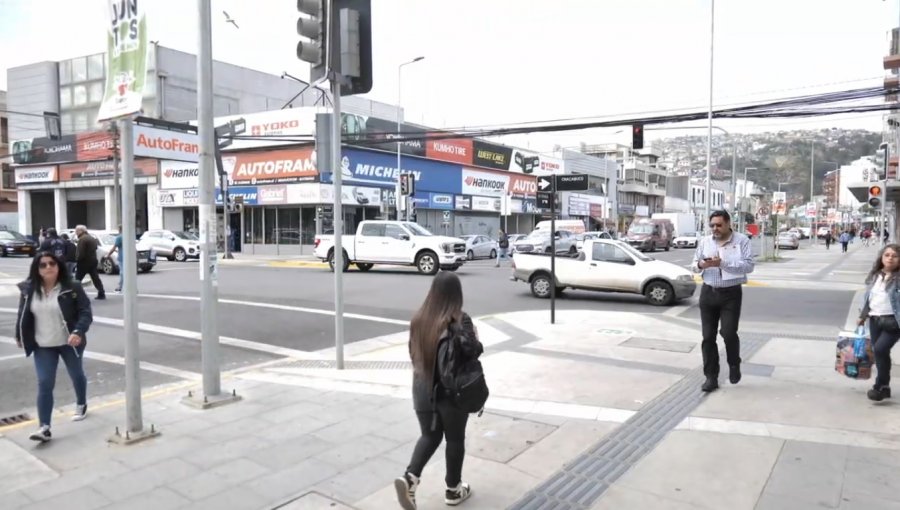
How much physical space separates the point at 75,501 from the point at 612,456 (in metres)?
3.60

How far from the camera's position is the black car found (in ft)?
105

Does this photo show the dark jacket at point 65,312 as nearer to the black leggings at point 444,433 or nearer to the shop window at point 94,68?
the black leggings at point 444,433

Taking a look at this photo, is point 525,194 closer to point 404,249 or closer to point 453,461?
point 404,249

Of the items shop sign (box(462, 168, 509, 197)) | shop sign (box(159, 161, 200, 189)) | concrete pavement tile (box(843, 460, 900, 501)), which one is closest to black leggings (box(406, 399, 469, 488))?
concrete pavement tile (box(843, 460, 900, 501))

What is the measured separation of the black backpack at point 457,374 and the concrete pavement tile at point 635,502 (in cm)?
108

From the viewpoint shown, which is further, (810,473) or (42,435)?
(42,435)

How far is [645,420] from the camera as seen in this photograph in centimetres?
534

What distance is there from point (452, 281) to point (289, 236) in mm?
33960

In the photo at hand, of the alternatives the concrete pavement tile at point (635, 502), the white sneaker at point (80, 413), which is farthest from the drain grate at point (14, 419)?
the concrete pavement tile at point (635, 502)

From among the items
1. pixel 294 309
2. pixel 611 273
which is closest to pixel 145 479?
pixel 294 309

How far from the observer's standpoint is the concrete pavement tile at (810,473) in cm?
373

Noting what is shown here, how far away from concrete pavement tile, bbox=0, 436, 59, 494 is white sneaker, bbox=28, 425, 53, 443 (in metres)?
0.12

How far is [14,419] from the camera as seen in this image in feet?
18.5

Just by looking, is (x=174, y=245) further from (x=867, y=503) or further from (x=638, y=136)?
(x=867, y=503)
